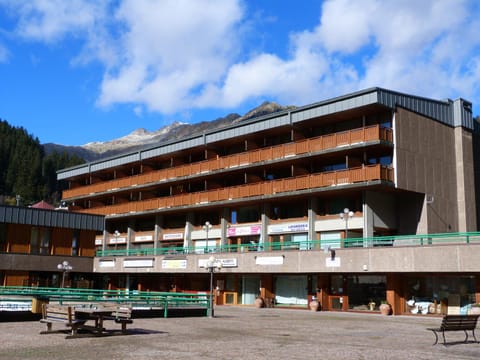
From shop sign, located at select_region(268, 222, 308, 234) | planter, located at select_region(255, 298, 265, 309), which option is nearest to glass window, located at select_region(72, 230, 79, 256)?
shop sign, located at select_region(268, 222, 308, 234)

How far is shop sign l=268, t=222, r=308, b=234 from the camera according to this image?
46.2m

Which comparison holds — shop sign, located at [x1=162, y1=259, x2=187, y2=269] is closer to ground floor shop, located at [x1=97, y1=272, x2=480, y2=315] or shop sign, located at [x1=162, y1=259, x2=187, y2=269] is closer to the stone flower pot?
ground floor shop, located at [x1=97, y1=272, x2=480, y2=315]

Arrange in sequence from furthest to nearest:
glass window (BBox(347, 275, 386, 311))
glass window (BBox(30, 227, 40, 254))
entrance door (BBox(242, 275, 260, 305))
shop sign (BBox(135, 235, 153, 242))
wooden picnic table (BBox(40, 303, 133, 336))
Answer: shop sign (BBox(135, 235, 153, 242)), glass window (BBox(30, 227, 40, 254)), entrance door (BBox(242, 275, 260, 305)), glass window (BBox(347, 275, 386, 311)), wooden picnic table (BBox(40, 303, 133, 336))

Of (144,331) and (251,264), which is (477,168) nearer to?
(251,264)

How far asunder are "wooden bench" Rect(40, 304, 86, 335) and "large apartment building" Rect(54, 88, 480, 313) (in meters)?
22.7

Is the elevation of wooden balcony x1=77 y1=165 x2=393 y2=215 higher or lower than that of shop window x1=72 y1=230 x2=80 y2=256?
higher

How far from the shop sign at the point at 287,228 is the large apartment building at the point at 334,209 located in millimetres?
96

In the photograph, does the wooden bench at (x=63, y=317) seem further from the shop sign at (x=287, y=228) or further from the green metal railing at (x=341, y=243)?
the shop sign at (x=287, y=228)

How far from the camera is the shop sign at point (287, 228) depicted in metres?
46.2

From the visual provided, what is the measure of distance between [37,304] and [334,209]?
1033 inches

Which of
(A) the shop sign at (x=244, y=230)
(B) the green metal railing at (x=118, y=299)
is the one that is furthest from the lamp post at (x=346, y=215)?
(B) the green metal railing at (x=118, y=299)

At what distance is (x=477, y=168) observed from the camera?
48.4 metres

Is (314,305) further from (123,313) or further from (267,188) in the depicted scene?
(123,313)

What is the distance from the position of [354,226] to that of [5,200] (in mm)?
134697
